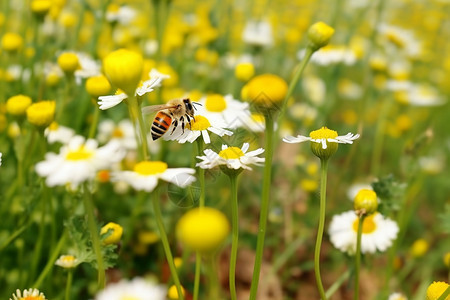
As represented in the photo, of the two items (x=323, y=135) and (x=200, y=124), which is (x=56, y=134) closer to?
(x=200, y=124)

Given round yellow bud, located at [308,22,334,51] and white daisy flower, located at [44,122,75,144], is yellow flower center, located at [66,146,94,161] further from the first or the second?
white daisy flower, located at [44,122,75,144]

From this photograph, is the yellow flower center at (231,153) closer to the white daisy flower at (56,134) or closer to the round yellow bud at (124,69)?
the round yellow bud at (124,69)

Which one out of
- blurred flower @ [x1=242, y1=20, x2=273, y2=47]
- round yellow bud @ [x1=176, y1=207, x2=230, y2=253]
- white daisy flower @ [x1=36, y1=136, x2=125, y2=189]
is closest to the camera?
round yellow bud @ [x1=176, y1=207, x2=230, y2=253]

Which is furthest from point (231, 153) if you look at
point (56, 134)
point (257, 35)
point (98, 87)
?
point (257, 35)

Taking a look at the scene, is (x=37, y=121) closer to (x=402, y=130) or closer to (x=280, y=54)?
(x=402, y=130)

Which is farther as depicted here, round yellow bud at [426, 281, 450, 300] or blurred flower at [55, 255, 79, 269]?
blurred flower at [55, 255, 79, 269]

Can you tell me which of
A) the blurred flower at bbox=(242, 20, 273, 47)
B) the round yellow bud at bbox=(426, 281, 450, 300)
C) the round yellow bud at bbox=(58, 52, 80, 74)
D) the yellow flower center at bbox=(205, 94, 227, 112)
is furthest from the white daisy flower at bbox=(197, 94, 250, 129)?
the blurred flower at bbox=(242, 20, 273, 47)

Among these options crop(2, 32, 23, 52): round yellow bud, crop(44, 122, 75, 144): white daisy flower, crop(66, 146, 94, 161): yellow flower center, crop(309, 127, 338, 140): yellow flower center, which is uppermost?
crop(2, 32, 23, 52): round yellow bud
